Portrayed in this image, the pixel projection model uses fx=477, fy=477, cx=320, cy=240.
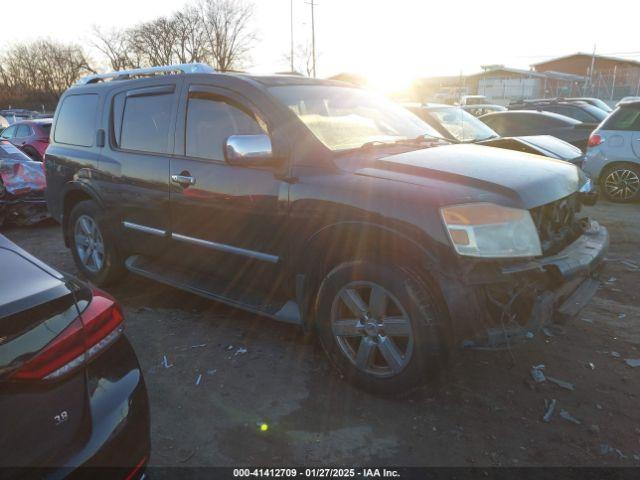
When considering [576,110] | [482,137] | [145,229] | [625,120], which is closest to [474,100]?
[576,110]

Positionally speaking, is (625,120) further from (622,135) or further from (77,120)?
(77,120)

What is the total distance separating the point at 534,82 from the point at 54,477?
4364cm

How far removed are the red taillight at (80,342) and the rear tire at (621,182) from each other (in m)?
8.63

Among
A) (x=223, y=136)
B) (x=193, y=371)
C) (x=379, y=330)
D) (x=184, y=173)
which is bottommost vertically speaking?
(x=193, y=371)

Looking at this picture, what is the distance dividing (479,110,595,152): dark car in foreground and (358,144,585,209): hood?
23.5 feet

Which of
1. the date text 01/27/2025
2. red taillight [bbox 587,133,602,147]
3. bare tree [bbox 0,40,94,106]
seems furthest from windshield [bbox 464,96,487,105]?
bare tree [bbox 0,40,94,106]

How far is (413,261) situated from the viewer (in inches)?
101

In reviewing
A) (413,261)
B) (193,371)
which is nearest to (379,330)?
(413,261)

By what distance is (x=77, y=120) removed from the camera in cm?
477

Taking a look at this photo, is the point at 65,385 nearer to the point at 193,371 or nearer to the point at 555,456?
the point at 193,371

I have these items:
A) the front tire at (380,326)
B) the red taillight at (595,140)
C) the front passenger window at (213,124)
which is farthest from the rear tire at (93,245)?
the red taillight at (595,140)

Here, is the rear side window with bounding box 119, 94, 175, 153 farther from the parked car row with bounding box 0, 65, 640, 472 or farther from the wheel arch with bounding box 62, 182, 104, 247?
the wheel arch with bounding box 62, 182, 104, 247

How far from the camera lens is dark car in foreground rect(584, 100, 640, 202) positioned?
786cm

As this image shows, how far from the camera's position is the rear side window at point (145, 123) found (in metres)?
3.82
